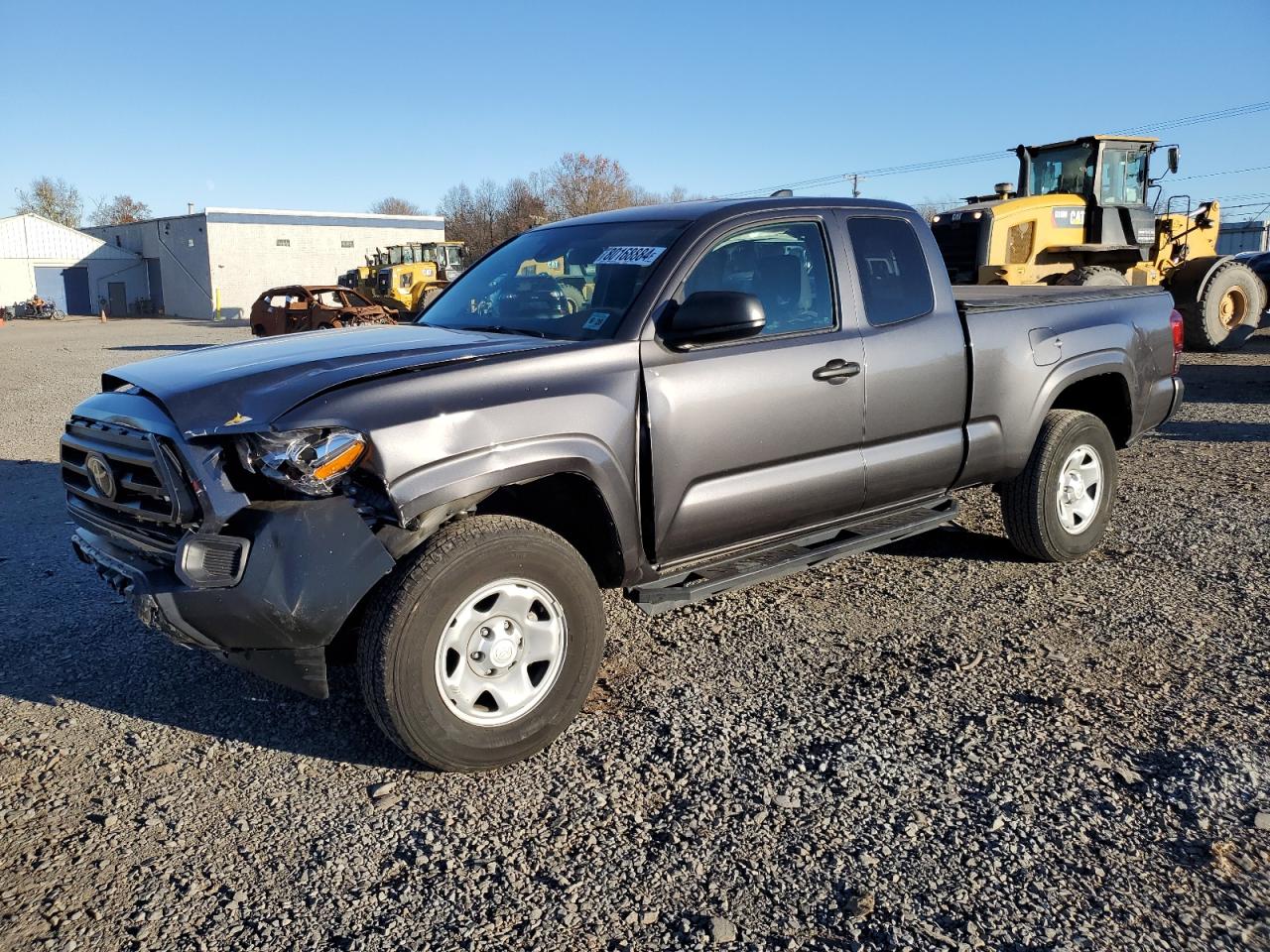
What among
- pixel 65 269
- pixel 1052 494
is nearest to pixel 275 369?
pixel 1052 494

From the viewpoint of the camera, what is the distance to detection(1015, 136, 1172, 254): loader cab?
14.8m

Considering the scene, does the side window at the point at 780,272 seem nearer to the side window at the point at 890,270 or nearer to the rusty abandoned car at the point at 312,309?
the side window at the point at 890,270

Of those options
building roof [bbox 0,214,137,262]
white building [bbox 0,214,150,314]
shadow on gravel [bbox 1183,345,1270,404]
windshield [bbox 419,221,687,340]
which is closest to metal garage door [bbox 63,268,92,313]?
white building [bbox 0,214,150,314]

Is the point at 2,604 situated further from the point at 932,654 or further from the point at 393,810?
the point at 932,654

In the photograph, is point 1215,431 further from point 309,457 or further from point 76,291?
point 76,291

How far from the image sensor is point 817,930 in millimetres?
2568

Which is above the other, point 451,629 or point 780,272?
point 780,272

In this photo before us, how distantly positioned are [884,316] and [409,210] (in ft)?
348

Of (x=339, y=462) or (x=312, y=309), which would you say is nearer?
(x=339, y=462)

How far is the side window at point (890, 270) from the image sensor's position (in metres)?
4.61

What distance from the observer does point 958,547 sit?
5.94 metres

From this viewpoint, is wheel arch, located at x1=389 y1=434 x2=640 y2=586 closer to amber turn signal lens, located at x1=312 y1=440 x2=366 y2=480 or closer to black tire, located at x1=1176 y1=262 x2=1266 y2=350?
amber turn signal lens, located at x1=312 y1=440 x2=366 y2=480

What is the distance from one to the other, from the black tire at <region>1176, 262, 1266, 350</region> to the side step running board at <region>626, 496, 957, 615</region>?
42.4ft

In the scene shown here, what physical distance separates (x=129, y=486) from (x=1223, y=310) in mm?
17440
